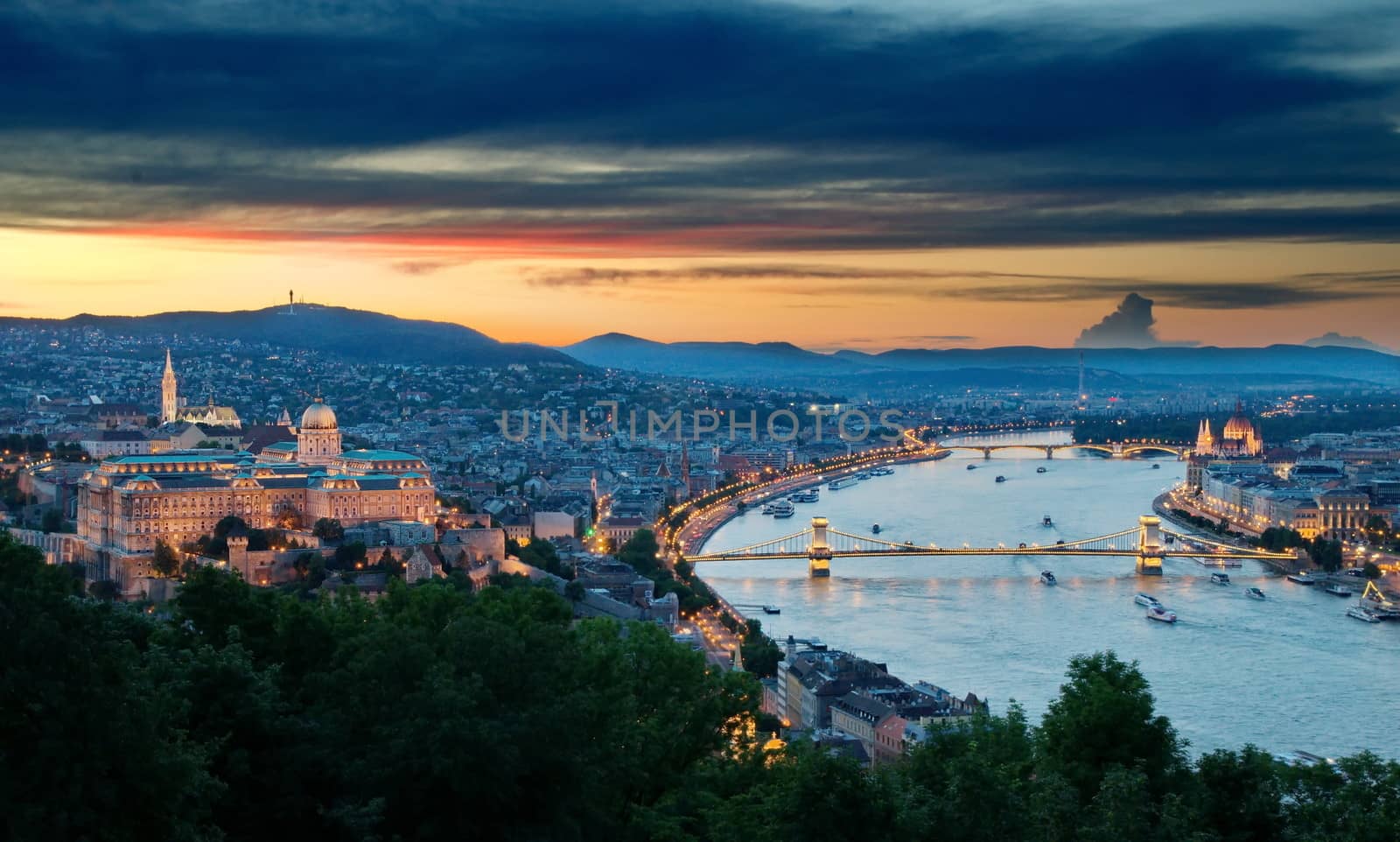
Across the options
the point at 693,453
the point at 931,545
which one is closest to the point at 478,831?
the point at 931,545

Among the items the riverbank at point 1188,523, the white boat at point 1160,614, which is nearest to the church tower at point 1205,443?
the riverbank at point 1188,523

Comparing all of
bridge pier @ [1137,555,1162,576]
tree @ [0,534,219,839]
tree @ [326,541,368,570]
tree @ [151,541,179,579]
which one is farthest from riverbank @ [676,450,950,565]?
tree @ [0,534,219,839]

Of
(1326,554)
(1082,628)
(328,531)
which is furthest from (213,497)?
(1326,554)

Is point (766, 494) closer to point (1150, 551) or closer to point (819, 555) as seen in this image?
point (819, 555)

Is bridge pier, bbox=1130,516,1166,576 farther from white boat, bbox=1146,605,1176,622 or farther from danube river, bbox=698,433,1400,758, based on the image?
white boat, bbox=1146,605,1176,622

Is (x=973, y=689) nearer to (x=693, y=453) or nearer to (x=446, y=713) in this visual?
(x=446, y=713)

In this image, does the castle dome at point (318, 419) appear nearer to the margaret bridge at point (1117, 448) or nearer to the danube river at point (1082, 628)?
the danube river at point (1082, 628)

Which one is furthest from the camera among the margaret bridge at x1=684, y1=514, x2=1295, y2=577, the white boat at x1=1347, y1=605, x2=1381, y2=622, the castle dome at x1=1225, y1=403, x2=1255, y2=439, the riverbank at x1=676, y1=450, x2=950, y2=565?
the castle dome at x1=1225, y1=403, x2=1255, y2=439
